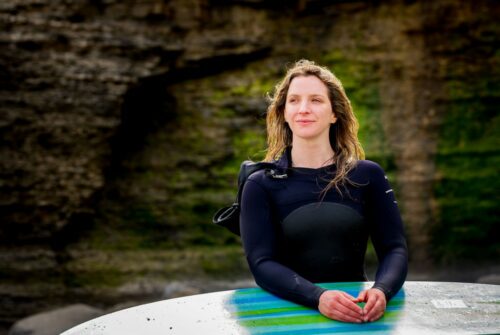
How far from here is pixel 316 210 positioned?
2.02 metres

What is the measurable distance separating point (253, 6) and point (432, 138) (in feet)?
6.69

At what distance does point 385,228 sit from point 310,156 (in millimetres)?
317

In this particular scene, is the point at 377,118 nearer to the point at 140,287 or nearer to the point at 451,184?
the point at 451,184

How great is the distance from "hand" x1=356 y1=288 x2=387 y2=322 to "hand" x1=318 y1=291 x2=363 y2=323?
2 cm

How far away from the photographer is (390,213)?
6.73ft

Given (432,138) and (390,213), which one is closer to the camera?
(390,213)

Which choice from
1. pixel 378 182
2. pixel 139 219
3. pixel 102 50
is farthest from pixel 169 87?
pixel 378 182

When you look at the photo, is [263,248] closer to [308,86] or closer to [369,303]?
[369,303]

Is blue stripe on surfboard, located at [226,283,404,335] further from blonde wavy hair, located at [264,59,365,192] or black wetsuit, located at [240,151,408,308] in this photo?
blonde wavy hair, located at [264,59,365,192]

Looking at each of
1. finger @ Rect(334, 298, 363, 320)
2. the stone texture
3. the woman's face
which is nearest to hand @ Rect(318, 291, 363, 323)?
finger @ Rect(334, 298, 363, 320)

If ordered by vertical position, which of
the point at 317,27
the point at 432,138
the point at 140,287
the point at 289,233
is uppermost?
the point at 317,27

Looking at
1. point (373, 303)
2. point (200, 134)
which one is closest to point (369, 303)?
point (373, 303)

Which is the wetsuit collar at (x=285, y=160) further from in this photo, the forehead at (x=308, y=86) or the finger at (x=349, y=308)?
the finger at (x=349, y=308)

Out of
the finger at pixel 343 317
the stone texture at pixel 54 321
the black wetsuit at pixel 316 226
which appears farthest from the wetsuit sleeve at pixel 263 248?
the stone texture at pixel 54 321
